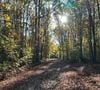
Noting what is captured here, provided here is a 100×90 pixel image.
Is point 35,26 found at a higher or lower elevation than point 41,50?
higher

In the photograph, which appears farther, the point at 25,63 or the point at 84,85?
the point at 25,63

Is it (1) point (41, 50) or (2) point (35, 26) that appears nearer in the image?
(2) point (35, 26)

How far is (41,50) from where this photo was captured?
154ft

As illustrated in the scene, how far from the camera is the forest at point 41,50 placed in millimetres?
16016

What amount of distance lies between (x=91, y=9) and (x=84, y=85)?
24.6 metres

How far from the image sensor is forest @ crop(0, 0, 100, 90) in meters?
16.0

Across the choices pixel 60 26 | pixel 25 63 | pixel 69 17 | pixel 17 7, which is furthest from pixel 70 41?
pixel 25 63

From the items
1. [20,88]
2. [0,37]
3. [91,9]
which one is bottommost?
[20,88]

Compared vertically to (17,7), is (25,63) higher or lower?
lower

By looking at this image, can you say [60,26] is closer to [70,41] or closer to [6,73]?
[70,41]

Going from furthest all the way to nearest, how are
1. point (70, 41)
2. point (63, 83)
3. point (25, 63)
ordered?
point (70, 41) → point (25, 63) → point (63, 83)

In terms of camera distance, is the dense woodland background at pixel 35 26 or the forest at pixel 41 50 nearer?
the forest at pixel 41 50

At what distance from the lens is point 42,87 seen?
47.0 ft

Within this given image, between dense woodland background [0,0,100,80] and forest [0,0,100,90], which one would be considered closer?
forest [0,0,100,90]
